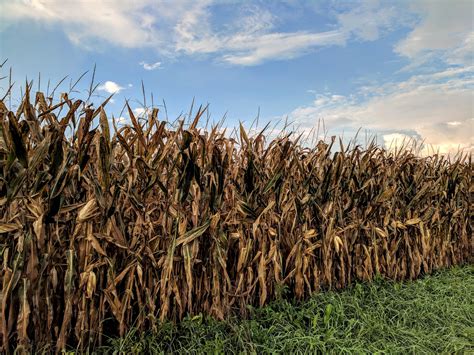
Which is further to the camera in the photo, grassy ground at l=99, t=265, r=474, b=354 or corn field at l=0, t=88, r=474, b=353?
grassy ground at l=99, t=265, r=474, b=354

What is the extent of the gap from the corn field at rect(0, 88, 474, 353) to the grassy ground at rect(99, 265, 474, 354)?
0.15 meters

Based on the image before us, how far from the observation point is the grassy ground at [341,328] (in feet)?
9.46

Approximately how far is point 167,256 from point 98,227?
1.79 feet

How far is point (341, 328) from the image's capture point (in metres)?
3.40

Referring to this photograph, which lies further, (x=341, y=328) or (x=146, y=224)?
(x=341, y=328)

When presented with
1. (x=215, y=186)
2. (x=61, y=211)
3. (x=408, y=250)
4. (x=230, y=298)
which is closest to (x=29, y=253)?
(x=61, y=211)

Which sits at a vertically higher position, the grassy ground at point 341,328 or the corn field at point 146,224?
the corn field at point 146,224

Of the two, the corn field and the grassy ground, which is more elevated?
the corn field

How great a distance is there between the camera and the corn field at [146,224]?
8.20 ft

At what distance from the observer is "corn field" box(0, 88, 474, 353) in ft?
8.20

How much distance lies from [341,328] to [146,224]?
78.1 inches

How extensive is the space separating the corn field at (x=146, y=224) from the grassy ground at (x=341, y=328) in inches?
5.8

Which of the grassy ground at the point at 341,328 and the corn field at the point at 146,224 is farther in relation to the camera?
the grassy ground at the point at 341,328

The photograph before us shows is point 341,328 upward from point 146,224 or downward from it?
downward
